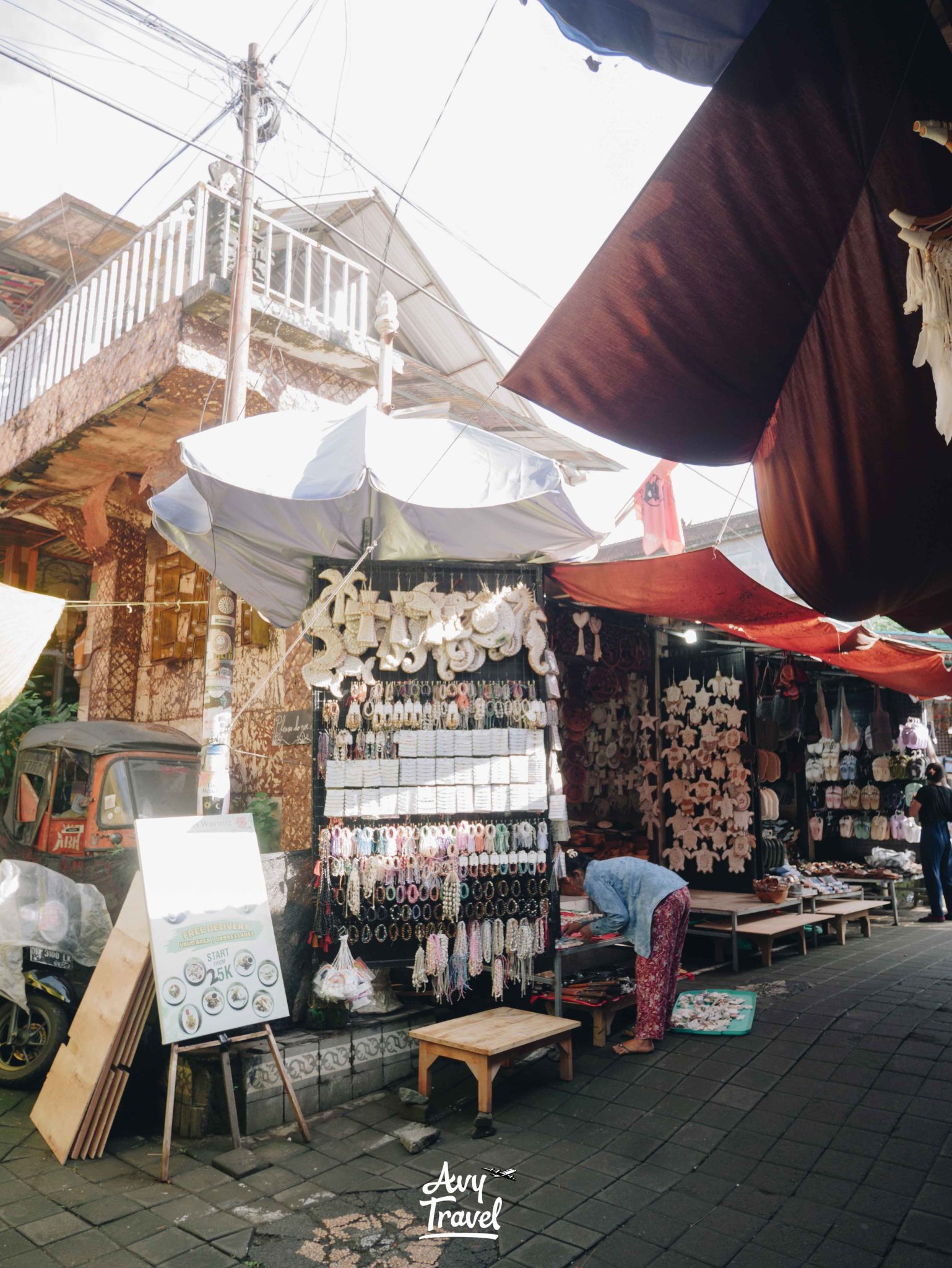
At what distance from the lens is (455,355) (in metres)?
11.2

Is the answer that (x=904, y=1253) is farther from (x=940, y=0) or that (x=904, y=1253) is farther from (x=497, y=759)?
(x=940, y=0)

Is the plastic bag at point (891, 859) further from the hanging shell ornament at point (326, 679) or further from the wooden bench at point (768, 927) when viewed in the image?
the hanging shell ornament at point (326, 679)

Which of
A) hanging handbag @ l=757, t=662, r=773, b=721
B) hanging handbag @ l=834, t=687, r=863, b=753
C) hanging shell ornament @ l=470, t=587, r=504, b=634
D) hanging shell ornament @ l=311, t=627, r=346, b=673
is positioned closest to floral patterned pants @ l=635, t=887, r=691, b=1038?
hanging shell ornament @ l=470, t=587, r=504, b=634

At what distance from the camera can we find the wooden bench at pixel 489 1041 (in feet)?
14.0

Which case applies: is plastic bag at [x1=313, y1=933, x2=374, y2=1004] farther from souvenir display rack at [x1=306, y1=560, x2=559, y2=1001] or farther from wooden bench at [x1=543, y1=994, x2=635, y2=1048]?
wooden bench at [x1=543, y1=994, x2=635, y2=1048]

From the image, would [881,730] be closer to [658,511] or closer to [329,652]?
[658,511]

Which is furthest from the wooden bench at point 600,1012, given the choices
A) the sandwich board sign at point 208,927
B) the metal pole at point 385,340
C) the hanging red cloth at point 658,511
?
the hanging red cloth at point 658,511

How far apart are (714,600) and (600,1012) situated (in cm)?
306

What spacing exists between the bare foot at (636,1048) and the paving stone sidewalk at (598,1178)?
0.23 feet

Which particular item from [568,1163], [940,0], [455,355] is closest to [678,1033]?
[568,1163]

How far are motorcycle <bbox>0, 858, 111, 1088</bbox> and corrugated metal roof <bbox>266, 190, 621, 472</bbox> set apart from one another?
7.06 m

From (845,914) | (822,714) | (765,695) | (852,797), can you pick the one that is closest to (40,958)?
(845,914)

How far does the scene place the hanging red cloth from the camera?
12234mm

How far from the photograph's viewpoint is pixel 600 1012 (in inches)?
215
